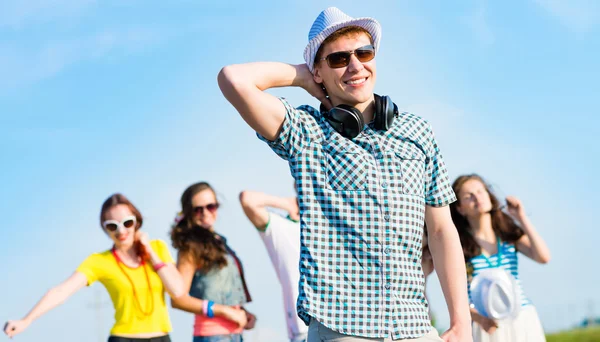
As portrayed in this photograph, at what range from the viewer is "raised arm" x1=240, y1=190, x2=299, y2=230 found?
7.41 metres

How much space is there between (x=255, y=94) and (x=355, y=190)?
0.59 m

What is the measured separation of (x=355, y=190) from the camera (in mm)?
3303

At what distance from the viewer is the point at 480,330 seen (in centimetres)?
703

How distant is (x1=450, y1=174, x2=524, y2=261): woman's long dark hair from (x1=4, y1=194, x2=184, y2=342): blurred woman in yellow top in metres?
2.71

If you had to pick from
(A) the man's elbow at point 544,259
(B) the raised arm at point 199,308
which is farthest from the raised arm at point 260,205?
(A) the man's elbow at point 544,259

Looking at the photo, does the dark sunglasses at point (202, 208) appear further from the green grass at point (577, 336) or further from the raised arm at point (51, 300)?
the green grass at point (577, 336)

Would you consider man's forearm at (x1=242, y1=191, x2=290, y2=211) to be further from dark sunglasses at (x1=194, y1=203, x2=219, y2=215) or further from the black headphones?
the black headphones

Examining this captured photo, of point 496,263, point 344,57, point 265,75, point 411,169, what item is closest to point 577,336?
point 496,263

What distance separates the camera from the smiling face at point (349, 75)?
11.4 feet

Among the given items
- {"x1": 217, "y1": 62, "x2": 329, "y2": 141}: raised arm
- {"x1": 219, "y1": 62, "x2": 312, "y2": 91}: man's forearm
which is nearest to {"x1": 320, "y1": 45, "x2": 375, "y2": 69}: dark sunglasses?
{"x1": 219, "y1": 62, "x2": 312, "y2": 91}: man's forearm

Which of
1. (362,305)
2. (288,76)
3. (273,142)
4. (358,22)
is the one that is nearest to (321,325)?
(362,305)

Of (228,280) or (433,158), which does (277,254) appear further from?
(433,158)

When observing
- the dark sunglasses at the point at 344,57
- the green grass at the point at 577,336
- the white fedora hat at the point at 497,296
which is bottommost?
the white fedora hat at the point at 497,296

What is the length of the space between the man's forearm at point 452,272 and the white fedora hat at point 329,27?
943 mm
